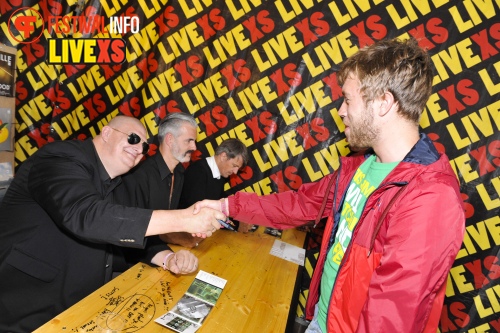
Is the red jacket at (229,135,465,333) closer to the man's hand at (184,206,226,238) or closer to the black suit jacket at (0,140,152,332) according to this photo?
the man's hand at (184,206,226,238)

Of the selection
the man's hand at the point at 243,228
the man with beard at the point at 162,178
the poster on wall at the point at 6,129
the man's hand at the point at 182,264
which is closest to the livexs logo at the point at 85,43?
the poster on wall at the point at 6,129

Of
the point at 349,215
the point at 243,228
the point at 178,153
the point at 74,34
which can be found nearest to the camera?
the point at 349,215

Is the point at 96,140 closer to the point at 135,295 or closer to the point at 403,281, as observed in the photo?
the point at 135,295

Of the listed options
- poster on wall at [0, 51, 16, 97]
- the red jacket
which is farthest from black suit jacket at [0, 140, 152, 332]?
poster on wall at [0, 51, 16, 97]

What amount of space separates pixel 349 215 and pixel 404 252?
47 centimetres

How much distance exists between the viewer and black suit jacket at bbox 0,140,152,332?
122cm

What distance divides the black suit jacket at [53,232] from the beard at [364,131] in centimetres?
93

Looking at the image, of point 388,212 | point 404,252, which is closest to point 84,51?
point 388,212

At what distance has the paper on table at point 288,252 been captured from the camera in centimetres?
232

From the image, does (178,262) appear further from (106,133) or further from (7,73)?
(7,73)

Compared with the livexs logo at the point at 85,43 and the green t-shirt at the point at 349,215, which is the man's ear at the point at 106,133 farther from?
the livexs logo at the point at 85,43

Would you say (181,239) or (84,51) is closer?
(181,239)

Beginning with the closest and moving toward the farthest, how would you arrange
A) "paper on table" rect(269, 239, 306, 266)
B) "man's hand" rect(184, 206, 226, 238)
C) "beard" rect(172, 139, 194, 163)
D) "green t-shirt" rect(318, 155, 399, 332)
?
1. "green t-shirt" rect(318, 155, 399, 332)
2. "man's hand" rect(184, 206, 226, 238)
3. "paper on table" rect(269, 239, 306, 266)
4. "beard" rect(172, 139, 194, 163)

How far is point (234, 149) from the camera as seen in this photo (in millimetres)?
3043
